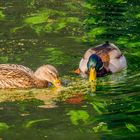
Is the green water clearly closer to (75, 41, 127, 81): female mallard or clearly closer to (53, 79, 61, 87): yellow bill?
(53, 79, 61, 87): yellow bill

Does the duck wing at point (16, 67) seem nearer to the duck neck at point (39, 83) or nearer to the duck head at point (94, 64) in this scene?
the duck neck at point (39, 83)

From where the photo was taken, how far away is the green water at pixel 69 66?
10352 millimetres

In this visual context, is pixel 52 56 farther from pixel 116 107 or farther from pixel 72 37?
pixel 116 107

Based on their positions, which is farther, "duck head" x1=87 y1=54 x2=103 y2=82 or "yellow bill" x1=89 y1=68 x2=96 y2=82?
"duck head" x1=87 y1=54 x2=103 y2=82

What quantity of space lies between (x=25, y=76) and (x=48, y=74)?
0.41 m

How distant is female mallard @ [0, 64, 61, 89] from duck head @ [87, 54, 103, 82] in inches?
35.0

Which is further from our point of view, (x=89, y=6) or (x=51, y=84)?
(x=89, y=6)

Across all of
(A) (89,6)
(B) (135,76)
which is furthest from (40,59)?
(A) (89,6)

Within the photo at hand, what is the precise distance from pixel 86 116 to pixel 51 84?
2620mm

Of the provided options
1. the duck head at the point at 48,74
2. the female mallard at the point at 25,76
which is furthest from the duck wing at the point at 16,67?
the duck head at the point at 48,74

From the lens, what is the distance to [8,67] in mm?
13234

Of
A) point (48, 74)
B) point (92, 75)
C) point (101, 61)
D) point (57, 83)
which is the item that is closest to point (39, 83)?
point (48, 74)

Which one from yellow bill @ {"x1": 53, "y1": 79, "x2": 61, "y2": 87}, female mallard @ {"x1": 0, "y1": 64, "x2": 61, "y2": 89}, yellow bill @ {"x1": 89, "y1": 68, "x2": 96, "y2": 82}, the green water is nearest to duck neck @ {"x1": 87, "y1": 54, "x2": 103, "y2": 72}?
yellow bill @ {"x1": 89, "y1": 68, "x2": 96, "y2": 82}

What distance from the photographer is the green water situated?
408 inches
